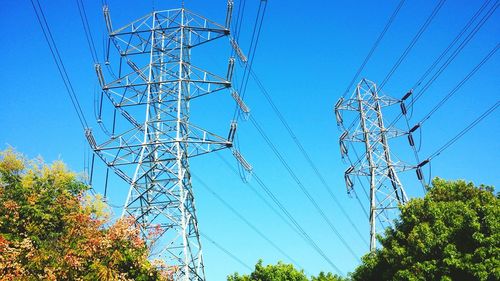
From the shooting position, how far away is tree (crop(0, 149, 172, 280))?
16797 mm

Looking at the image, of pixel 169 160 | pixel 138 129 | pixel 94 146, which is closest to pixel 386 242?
pixel 169 160

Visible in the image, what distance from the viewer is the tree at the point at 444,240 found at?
1627 centimetres

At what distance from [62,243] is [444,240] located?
1533 centimetres

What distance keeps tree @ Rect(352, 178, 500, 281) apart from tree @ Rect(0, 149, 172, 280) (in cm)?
974

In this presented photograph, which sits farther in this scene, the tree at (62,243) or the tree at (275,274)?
the tree at (275,274)

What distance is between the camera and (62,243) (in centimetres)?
1825

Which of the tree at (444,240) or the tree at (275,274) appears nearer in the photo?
the tree at (444,240)

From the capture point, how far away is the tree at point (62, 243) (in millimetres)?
16797

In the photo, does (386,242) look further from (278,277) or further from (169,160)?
(169,160)

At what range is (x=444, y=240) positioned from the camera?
57.4 ft

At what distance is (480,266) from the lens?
15.7m

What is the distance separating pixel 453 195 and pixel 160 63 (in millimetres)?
16672

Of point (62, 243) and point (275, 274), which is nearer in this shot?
point (62, 243)

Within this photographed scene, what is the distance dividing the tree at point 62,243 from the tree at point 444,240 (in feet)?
32.0
